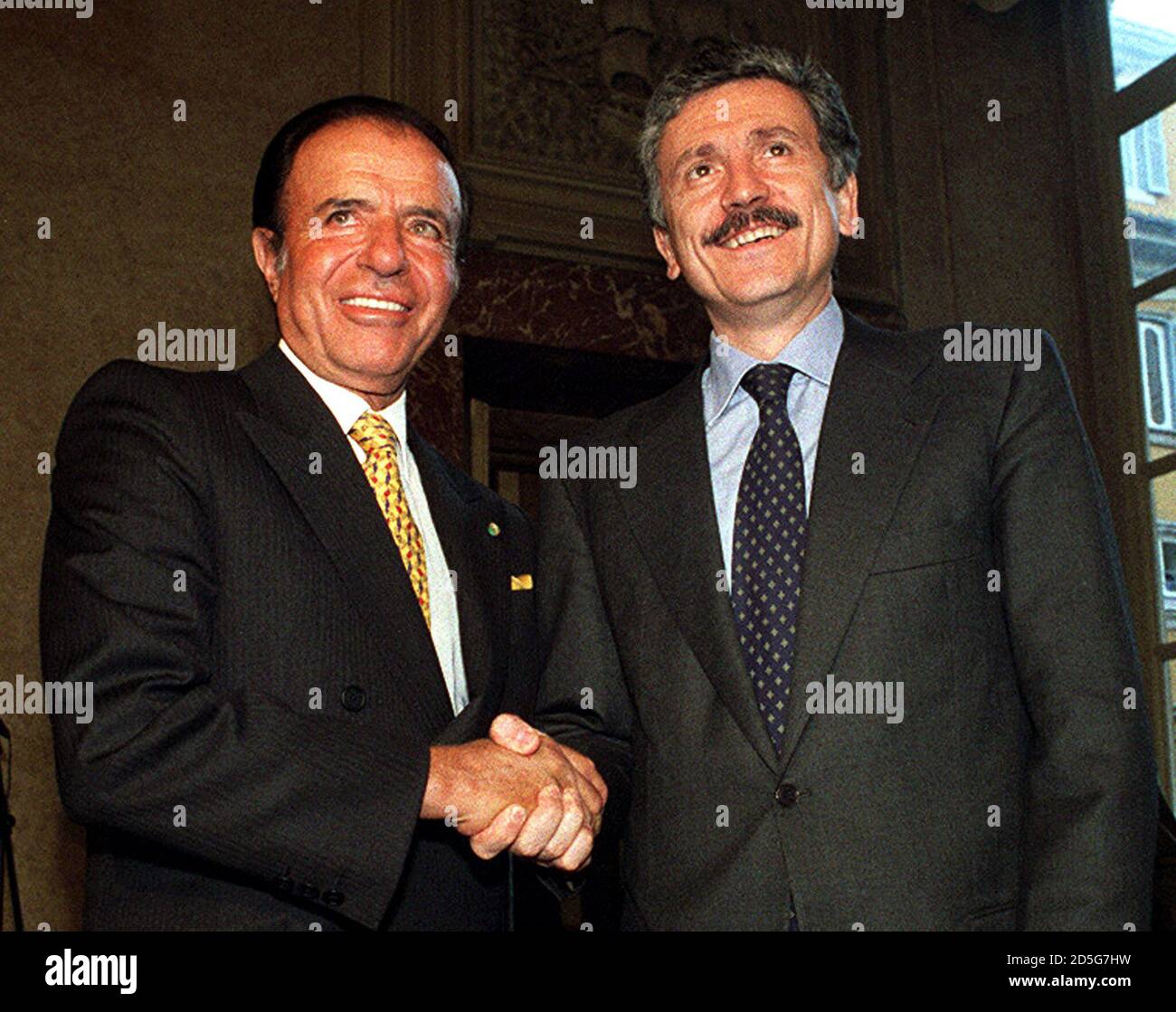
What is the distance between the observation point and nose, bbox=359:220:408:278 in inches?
94.3

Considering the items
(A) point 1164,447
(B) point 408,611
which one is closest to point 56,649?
(B) point 408,611

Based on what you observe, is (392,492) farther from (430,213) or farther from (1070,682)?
(1070,682)

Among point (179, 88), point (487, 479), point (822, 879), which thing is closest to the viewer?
point (822, 879)

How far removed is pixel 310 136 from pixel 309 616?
87 cm

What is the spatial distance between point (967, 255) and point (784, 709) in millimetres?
4060

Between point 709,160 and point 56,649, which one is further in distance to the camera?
point 709,160

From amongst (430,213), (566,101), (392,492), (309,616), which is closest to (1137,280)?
(566,101)

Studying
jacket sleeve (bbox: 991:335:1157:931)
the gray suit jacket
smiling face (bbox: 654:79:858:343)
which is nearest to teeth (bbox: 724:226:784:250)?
smiling face (bbox: 654:79:858:343)

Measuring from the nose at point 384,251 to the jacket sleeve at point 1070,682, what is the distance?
96 cm

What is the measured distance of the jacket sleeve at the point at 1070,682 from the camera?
1.80 meters

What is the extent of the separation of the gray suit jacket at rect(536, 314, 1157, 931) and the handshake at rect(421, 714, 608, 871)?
82 millimetres

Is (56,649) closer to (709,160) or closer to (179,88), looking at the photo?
(709,160)

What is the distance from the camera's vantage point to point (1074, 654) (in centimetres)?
189

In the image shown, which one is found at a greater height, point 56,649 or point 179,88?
point 179,88
